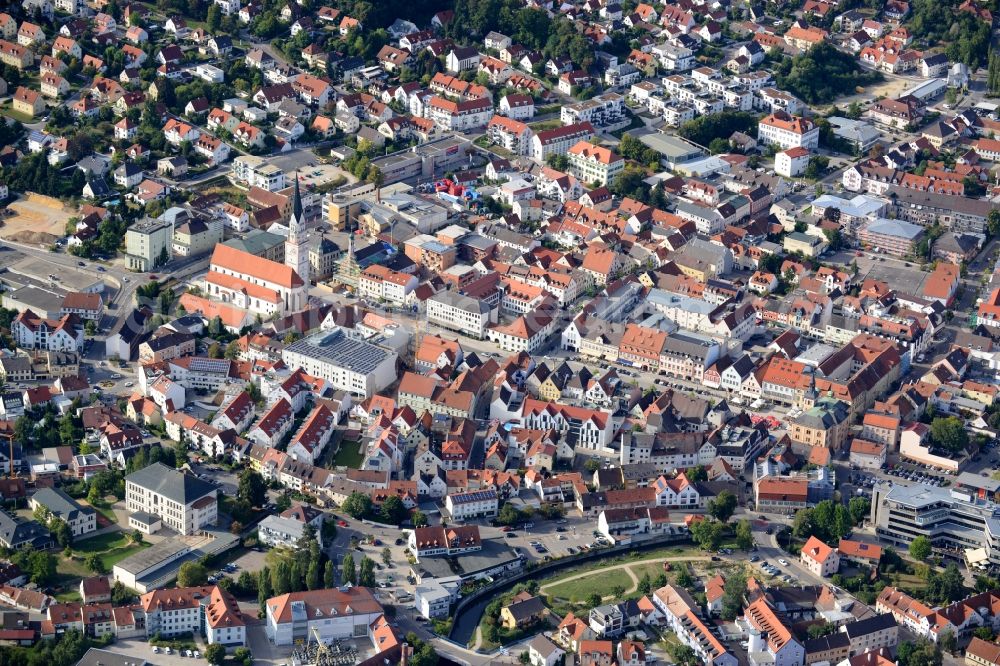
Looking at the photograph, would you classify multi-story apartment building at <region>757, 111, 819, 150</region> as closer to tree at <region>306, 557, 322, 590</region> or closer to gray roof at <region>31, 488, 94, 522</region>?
tree at <region>306, 557, 322, 590</region>

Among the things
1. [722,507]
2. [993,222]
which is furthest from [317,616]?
[993,222]

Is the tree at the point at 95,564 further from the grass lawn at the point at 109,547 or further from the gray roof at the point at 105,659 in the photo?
the gray roof at the point at 105,659

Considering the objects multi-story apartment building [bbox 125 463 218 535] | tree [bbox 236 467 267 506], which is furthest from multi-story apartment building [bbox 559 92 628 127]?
multi-story apartment building [bbox 125 463 218 535]

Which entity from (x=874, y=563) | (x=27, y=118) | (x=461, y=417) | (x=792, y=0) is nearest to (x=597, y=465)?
(x=461, y=417)

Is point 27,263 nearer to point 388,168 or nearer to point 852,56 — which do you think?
point 388,168

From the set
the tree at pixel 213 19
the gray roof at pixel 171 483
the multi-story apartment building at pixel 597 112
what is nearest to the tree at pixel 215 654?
the gray roof at pixel 171 483
